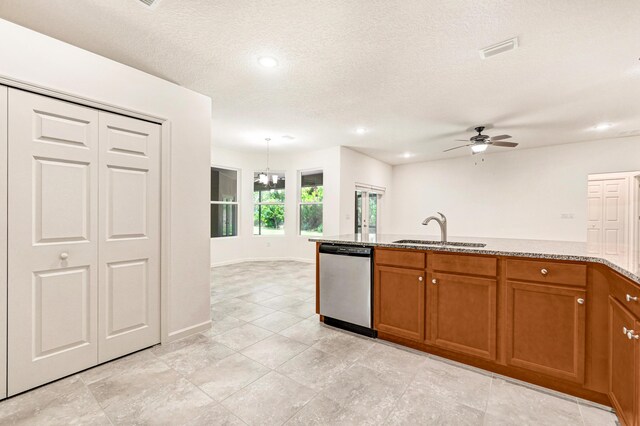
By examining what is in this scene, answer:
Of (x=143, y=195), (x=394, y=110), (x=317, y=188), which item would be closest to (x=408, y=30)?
(x=394, y=110)

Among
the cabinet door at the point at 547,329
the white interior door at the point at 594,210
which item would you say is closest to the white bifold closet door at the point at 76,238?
the cabinet door at the point at 547,329

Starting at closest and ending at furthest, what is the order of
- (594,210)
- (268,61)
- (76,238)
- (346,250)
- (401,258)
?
(76,238) → (401,258) → (268,61) → (346,250) → (594,210)

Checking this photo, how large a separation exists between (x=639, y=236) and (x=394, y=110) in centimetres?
534

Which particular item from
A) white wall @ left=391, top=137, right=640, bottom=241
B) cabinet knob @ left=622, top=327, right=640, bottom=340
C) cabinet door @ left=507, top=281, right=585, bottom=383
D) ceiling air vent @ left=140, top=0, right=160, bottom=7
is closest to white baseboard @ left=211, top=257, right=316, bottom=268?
white wall @ left=391, top=137, right=640, bottom=241

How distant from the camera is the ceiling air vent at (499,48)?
233 centimetres

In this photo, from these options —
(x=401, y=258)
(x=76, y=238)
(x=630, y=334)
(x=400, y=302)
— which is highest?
(x=76, y=238)

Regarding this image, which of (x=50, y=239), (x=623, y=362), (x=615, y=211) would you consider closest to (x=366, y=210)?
(x=615, y=211)

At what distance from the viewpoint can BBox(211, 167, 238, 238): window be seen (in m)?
6.40

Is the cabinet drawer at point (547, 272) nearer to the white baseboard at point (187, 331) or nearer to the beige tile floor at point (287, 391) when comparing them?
the beige tile floor at point (287, 391)

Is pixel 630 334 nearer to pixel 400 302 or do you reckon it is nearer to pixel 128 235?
pixel 400 302

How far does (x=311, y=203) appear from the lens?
6793 mm

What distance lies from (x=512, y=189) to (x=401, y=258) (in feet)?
18.4

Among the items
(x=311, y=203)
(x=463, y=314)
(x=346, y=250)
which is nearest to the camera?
(x=463, y=314)

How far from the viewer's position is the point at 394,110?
3.97m
